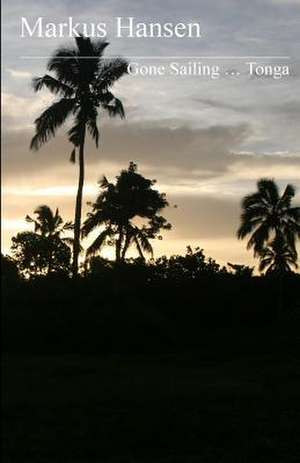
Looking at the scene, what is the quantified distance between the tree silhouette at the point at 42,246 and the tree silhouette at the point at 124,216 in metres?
9.10

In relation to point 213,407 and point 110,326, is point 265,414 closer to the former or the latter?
point 213,407

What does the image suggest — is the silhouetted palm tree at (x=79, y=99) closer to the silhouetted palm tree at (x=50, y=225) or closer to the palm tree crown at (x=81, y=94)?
the palm tree crown at (x=81, y=94)

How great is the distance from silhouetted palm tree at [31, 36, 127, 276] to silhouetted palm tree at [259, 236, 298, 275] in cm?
1390

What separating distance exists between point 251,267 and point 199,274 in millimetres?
5904

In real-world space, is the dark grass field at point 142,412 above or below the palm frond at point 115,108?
below

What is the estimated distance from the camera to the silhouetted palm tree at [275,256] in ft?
103

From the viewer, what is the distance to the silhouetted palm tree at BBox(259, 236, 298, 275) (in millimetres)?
31405

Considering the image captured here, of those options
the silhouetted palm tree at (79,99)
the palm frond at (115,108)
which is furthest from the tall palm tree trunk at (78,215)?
the palm frond at (115,108)

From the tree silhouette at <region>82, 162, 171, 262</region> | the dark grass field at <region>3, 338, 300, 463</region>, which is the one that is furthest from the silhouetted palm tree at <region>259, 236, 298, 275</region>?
the dark grass field at <region>3, 338, 300, 463</region>

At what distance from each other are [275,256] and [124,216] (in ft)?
37.8

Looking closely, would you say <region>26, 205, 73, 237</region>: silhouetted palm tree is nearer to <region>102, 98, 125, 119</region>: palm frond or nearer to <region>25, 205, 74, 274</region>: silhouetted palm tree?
<region>25, 205, 74, 274</region>: silhouetted palm tree

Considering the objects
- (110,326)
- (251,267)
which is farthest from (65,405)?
(251,267)

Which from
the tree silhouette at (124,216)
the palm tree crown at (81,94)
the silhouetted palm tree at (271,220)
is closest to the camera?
the palm tree crown at (81,94)

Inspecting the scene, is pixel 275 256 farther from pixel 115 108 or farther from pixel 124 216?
pixel 115 108
